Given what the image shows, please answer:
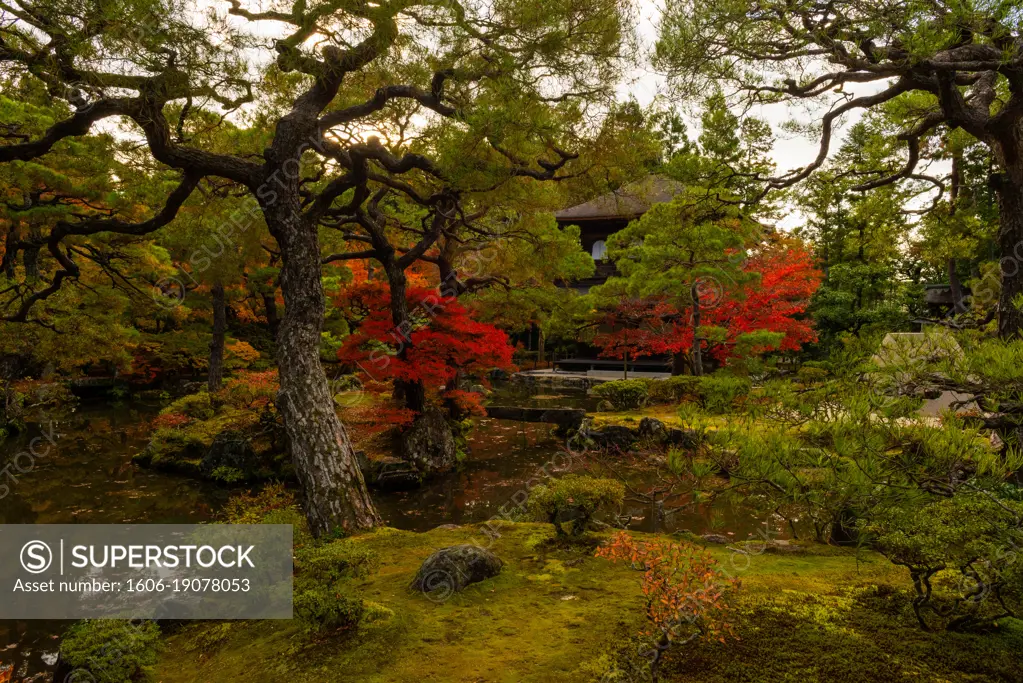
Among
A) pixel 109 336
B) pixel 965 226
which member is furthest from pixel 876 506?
pixel 109 336

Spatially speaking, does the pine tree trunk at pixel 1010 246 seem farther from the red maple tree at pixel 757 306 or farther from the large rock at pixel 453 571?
the red maple tree at pixel 757 306

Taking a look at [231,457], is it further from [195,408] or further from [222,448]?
[195,408]

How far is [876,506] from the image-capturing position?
3627mm

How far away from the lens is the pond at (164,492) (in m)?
8.88

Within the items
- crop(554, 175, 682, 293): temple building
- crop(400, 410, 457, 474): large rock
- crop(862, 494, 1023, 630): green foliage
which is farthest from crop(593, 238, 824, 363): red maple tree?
crop(862, 494, 1023, 630): green foliage

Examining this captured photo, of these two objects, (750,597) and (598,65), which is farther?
(598,65)

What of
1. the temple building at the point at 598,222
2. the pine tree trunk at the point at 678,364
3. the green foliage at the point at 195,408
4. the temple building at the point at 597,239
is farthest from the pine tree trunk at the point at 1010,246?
the temple building at the point at 598,222

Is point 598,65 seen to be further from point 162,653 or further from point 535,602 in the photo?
point 162,653

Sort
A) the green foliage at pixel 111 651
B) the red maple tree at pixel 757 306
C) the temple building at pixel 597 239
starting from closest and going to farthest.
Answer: the green foliage at pixel 111 651
the red maple tree at pixel 757 306
the temple building at pixel 597 239

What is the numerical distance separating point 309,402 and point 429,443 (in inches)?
258

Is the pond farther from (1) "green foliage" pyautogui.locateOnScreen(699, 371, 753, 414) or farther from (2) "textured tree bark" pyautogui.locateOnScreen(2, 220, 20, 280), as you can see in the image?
(2) "textured tree bark" pyautogui.locateOnScreen(2, 220, 20, 280)

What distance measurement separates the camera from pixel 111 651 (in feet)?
14.0

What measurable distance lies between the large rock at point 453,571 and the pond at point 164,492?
2.13 m

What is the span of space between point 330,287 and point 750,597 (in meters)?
17.0
